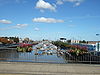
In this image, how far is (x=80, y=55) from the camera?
13297mm

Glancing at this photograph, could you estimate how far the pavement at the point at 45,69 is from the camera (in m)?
8.78

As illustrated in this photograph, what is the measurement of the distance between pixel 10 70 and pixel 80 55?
6712 millimetres

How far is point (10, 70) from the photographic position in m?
9.12

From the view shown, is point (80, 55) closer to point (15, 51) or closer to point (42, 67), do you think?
point (42, 67)

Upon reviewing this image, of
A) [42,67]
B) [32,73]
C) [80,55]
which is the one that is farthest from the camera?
[80,55]

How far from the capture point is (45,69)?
9.30m

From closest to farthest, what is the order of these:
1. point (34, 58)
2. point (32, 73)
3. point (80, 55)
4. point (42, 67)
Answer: point (32, 73) < point (42, 67) < point (34, 58) < point (80, 55)

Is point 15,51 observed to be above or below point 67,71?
above

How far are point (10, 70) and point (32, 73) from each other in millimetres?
1462

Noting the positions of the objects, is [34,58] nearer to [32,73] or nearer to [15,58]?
[15,58]

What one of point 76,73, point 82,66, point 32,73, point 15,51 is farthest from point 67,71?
point 15,51

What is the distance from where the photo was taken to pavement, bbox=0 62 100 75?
28.8 feet

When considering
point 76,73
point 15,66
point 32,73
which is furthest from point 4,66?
point 76,73

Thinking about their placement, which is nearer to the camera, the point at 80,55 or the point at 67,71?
the point at 67,71
